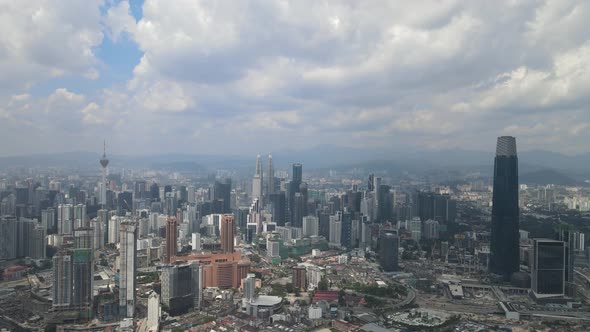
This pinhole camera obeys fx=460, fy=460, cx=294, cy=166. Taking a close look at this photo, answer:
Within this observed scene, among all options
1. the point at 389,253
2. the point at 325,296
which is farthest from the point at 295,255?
the point at 325,296

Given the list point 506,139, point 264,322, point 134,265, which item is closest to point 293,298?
point 264,322

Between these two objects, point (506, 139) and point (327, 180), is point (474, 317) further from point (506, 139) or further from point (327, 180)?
point (327, 180)

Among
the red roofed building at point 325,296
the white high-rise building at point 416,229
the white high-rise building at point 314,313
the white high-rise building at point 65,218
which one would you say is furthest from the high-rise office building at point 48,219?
the white high-rise building at point 416,229

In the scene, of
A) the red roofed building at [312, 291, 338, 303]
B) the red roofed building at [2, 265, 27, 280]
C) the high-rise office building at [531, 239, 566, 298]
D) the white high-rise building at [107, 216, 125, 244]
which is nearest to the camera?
the red roofed building at [312, 291, 338, 303]

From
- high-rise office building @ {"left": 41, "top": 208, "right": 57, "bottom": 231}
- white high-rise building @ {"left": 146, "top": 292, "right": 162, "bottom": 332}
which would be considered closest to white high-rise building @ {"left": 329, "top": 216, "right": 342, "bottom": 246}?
high-rise office building @ {"left": 41, "top": 208, "right": 57, "bottom": 231}

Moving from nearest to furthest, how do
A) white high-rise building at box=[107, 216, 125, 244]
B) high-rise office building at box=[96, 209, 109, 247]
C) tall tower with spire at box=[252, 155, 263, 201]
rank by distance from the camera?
high-rise office building at box=[96, 209, 109, 247] < white high-rise building at box=[107, 216, 125, 244] < tall tower with spire at box=[252, 155, 263, 201]

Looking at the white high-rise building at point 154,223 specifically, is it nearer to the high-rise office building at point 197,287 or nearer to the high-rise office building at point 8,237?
the high-rise office building at point 8,237

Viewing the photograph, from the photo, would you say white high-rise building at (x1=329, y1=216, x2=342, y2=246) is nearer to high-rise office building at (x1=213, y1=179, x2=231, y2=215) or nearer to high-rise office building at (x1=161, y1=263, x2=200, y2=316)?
high-rise office building at (x1=213, y1=179, x2=231, y2=215)
